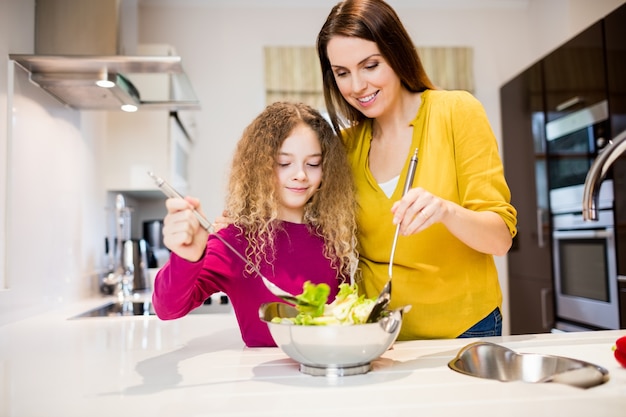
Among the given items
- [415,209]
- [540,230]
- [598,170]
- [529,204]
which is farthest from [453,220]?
[529,204]

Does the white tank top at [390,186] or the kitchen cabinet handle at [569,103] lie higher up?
the kitchen cabinet handle at [569,103]

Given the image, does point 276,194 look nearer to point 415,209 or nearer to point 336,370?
point 415,209

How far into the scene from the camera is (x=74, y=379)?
0.85m

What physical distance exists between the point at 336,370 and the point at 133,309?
1415mm

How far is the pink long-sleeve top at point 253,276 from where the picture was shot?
1085 millimetres

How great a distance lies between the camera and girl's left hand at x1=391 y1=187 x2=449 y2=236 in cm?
91

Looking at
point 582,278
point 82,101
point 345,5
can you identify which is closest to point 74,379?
point 345,5

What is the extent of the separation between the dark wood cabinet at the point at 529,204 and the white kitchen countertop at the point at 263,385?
2.04 metres

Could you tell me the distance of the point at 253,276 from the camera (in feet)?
3.87

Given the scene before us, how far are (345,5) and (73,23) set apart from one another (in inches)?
37.5

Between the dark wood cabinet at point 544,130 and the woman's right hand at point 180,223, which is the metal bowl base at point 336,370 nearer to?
the woman's right hand at point 180,223

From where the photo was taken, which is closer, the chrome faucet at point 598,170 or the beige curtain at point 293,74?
the chrome faucet at point 598,170

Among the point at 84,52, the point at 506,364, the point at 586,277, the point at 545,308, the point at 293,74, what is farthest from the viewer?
the point at 293,74

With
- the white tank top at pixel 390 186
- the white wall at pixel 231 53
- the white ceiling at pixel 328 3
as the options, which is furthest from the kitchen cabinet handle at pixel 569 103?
the white tank top at pixel 390 186
